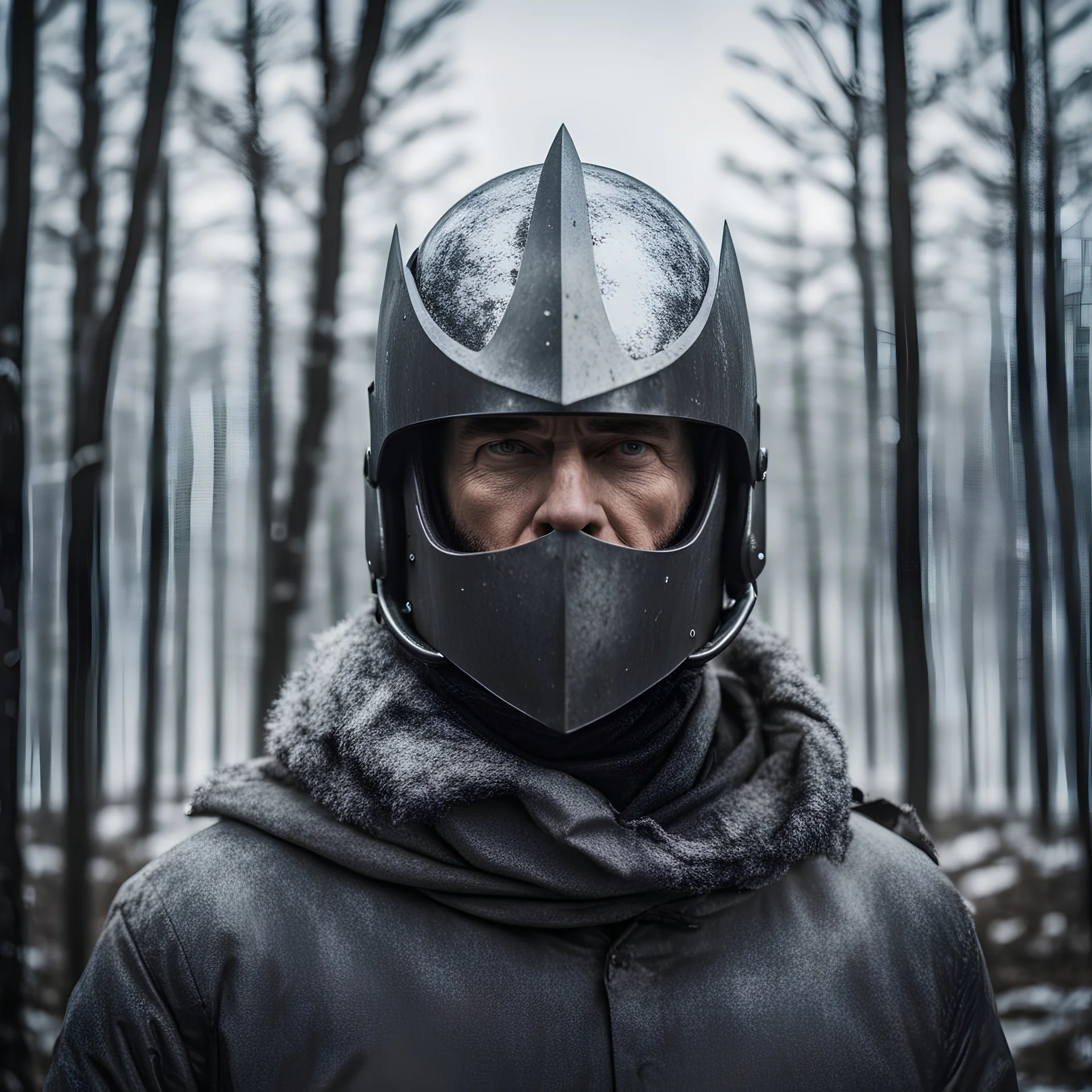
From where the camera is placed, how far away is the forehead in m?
1.39

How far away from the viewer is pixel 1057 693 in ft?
12.8

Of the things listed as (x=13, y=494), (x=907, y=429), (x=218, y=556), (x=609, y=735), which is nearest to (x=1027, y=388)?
(x=907, y=429)

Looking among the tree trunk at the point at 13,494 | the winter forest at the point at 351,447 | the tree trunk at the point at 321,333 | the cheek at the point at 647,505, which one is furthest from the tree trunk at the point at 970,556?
the tree trunk at the point at 13,494

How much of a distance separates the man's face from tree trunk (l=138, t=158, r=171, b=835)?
2495 millimetres

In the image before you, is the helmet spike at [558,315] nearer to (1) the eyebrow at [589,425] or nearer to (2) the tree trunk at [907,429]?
(1) the eyebrow at [589,425]

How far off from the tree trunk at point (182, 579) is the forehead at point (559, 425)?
2487mm

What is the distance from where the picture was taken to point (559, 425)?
139cm

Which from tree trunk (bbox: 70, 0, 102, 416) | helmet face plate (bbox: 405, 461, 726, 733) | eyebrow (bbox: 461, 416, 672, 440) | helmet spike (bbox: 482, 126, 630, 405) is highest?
tree trunk (bbox: 70, 0, 102, 416)

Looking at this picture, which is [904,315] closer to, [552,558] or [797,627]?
[797,627]

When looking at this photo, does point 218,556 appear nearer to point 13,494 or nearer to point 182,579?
point 182,579

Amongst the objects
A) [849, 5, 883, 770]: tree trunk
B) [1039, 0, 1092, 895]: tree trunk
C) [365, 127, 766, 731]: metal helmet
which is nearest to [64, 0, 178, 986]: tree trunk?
[365, 127, 766, 731]: metal helmet

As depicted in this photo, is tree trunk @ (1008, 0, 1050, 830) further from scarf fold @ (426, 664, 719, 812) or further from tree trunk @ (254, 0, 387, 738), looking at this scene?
scarf fold @ (426, 664, 719, 812)

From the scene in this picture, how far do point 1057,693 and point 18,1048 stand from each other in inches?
150

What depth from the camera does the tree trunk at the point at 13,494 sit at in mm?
3377
